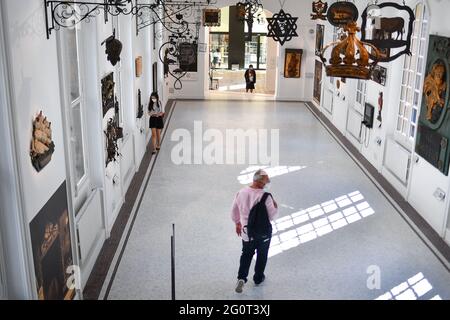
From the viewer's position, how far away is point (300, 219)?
31.7 ft

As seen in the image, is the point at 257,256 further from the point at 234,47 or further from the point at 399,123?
the point at 234,47

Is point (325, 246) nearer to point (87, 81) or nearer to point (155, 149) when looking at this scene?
point (87, 81)

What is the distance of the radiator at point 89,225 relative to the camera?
7.09 metres

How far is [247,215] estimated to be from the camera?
22.5 feet

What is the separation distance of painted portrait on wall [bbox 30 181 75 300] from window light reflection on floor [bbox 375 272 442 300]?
405cm

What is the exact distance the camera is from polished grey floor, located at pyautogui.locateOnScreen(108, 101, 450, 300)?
7.32 m

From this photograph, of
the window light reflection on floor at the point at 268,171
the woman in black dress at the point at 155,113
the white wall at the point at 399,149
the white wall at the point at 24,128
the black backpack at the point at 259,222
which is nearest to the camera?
the white wall at the point at 24,128

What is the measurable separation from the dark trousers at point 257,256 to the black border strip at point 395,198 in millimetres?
2895

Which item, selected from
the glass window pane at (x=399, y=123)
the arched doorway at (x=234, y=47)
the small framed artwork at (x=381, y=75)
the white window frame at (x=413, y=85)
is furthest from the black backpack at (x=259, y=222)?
the arched doorway at (x=234, y=47)

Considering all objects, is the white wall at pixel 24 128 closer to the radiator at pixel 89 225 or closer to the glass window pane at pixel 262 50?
the radiator at pixel 89 225

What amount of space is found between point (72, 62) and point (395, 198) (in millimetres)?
6898
